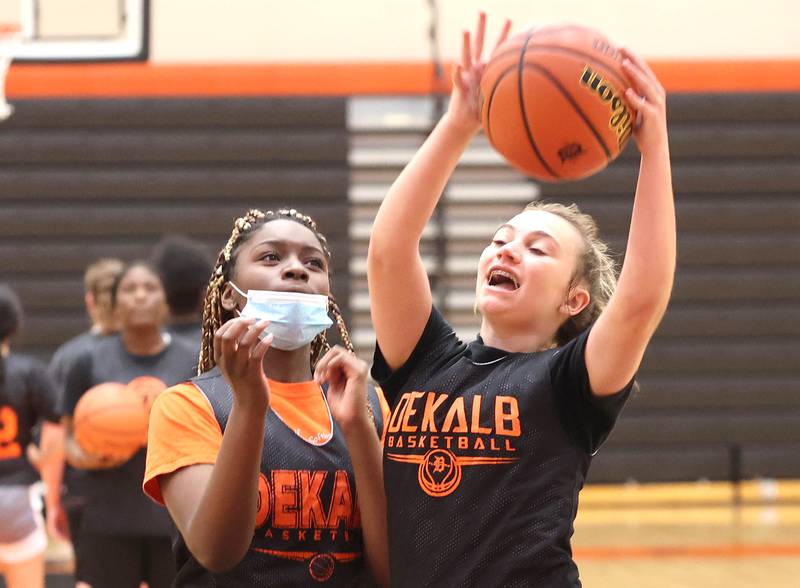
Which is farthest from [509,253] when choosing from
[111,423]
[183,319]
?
[183,319]

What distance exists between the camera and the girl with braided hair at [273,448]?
2.15 m

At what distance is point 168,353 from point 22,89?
615 centimetres

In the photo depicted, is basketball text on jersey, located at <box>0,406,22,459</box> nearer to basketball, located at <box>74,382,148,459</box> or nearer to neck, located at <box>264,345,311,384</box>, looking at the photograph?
basketball, located at <box>74,382,148,459</box>

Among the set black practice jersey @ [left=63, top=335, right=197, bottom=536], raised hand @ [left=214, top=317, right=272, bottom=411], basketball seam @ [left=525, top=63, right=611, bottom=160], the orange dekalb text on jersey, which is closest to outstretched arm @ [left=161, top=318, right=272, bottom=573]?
raised hand @ [left=214, top=317, right=272, bottom=411]

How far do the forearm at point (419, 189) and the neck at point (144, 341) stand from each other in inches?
93.9

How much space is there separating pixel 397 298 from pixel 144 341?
7.87ft

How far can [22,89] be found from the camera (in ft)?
32.7

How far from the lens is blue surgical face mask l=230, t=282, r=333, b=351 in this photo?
2.40m

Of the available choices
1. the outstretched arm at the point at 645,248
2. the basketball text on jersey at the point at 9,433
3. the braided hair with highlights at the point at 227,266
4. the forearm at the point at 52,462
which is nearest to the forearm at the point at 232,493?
the braided hair with highlights at the point at 227,266

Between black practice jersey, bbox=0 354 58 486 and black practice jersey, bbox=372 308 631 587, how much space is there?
3054 millimetres

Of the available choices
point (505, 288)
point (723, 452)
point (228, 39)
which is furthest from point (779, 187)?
point (505, 288)

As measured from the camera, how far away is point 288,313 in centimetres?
241

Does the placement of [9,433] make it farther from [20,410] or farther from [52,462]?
[52,462]

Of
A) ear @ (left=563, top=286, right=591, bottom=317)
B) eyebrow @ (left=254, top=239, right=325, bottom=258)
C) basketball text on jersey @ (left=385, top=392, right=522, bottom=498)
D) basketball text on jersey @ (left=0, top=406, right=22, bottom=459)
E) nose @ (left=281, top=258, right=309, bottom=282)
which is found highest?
eyebrow @ (left=254, top=239, right=325, bottom=258)
